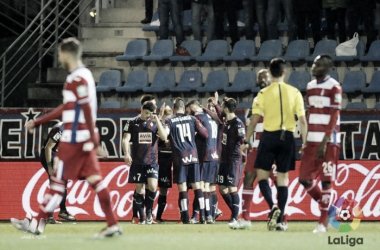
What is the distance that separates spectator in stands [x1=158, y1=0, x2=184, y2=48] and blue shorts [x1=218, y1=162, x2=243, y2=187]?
589 cm

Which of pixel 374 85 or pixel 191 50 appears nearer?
pixel 374 85

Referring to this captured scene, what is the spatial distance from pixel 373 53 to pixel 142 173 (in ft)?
22.7

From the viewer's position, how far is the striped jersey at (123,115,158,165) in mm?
14945

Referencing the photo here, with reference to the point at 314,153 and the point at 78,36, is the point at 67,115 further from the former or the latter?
the point at 78,36

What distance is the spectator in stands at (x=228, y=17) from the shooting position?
20141mm

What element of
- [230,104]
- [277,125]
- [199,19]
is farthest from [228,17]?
[277,125]

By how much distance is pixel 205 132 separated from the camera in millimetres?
15477

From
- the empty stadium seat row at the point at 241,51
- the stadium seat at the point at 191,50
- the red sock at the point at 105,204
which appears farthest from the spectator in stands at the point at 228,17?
the red sock at the point at 105,204

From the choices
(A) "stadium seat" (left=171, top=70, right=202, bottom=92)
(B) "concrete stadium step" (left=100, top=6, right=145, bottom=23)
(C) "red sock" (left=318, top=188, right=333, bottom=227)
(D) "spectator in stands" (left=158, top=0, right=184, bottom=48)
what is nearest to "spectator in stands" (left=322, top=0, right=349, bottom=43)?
(A) "stadium seat" (left=171, top=70, right=202, bottom=92)

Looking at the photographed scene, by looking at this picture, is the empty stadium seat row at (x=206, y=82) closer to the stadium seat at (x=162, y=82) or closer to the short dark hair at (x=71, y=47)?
the stadium seat at (x=162, y=82)

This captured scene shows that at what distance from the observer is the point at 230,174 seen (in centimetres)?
1540

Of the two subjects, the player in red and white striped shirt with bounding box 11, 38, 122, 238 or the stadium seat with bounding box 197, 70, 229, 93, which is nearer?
the player in red and white striped shirt with bounding box 11, 38, 122, 238

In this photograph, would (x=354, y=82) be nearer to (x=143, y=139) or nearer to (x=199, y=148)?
(x=199, y=148)

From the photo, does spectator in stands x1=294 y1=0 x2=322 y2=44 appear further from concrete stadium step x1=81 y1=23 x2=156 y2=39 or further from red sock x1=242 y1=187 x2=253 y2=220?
red sock x1=242 y1=187 x2=253 y2=220
